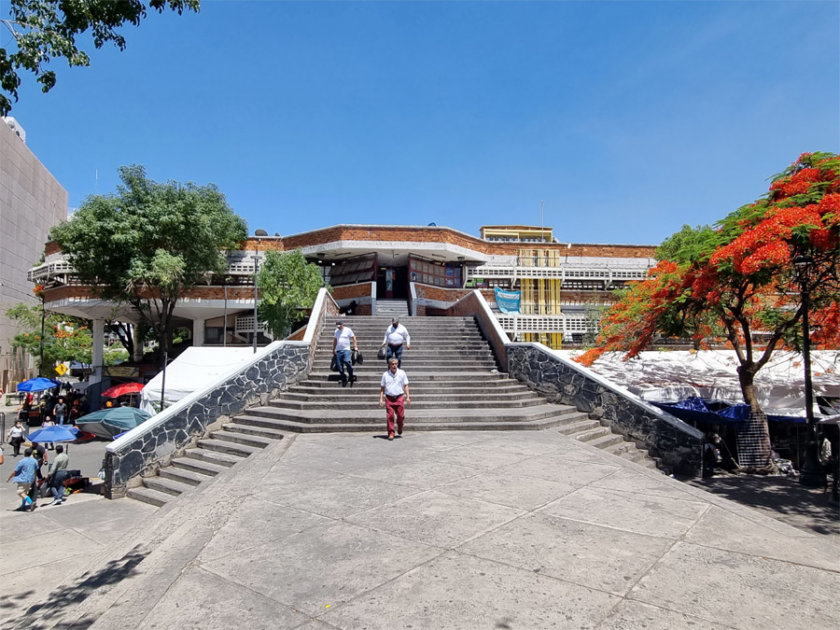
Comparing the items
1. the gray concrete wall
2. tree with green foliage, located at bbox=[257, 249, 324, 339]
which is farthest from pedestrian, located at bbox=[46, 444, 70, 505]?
the gray concrete wall

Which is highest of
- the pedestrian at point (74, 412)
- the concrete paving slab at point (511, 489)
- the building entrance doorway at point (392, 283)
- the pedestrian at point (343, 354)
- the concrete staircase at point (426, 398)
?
the building entrance doorway at point (392, 283)

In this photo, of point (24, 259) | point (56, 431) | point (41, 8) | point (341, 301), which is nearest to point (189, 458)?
point (56, 431)

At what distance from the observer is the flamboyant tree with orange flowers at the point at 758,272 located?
25.6 feet

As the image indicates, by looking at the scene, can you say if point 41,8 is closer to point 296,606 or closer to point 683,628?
point 296,606

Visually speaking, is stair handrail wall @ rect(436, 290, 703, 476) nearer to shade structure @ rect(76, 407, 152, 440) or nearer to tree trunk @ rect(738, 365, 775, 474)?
tree trunk @ rect(738, 365, 775, 474)

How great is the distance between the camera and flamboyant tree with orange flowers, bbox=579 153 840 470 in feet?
25.6

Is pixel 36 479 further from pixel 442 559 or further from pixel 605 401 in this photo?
pixel 605 401

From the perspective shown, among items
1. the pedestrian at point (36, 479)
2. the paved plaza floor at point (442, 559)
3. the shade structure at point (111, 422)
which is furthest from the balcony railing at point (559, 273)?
the paved plaza floor at point (442, 559)

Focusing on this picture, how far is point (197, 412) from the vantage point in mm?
9547

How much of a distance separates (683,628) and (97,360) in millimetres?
29856

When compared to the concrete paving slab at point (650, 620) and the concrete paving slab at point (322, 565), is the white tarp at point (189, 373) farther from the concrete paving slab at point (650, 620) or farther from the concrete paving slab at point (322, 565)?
the concrete paving slab at point (650, 620)

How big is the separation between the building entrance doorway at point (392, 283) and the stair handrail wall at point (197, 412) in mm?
13959

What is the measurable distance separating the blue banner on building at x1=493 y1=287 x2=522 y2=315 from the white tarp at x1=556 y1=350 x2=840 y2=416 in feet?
30.8

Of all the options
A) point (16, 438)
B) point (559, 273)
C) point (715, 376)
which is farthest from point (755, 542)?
point (559, 273)
